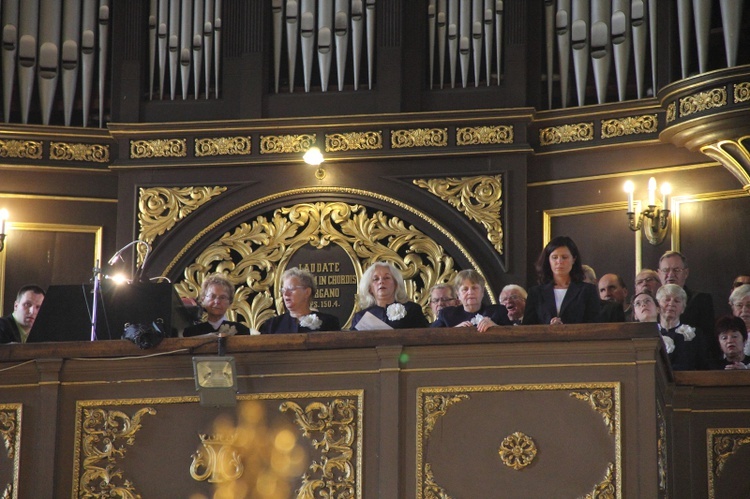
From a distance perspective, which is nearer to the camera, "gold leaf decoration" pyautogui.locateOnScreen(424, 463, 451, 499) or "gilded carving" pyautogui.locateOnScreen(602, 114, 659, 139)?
"gold leaf decoration" pyautogui.locateOnScreen(424, 463, 451, 499)

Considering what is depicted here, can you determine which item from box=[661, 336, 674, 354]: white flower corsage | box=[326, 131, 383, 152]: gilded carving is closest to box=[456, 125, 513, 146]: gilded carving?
box=[326, 131, 383, 152]: gilded carving

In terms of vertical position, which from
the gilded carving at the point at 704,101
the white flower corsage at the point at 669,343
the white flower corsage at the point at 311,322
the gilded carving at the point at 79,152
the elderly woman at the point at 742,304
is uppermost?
the gilded carving at the point at 704,101

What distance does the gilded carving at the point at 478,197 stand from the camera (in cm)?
1134

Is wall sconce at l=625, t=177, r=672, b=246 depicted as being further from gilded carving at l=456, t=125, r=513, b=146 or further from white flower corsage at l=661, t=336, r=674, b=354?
white flower corsage at l=661, t=336, r=674, b=354

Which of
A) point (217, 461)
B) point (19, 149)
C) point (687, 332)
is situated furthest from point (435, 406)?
point (19, 149)

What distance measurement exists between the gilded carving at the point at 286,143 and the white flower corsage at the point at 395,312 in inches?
111

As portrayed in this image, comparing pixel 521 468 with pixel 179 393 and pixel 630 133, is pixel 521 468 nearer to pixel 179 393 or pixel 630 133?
pixel 179 393

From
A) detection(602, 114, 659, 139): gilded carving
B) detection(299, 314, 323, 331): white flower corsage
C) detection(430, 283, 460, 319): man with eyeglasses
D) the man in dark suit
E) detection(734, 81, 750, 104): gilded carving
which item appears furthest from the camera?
detection(602, 114, 659, 139): gilded carving

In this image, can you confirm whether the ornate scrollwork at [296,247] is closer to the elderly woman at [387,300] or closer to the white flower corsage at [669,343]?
the elderly woman at [387,300]

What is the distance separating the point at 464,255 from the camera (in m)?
11.3

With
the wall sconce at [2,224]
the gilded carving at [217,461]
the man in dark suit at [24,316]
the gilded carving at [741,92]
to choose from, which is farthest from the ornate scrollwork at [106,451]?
the gilded carving at [741,92]

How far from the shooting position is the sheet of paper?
27.8 feet

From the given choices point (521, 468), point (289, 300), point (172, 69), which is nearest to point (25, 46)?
point (172, 69)

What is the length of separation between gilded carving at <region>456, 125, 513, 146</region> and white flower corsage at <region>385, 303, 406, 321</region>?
258cm
